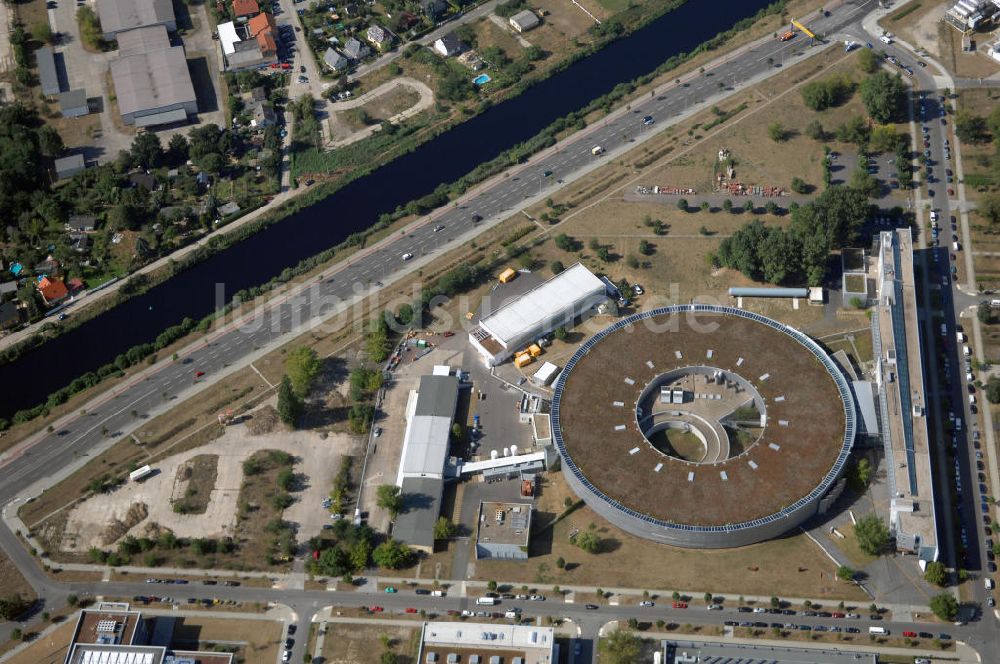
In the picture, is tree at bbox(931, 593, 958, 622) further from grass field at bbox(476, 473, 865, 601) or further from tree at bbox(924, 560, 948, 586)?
grass field at bbox(476, 473, 865, 601)

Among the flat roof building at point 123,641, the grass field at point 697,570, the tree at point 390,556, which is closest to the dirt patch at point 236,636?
the flat roof building at point 123,641

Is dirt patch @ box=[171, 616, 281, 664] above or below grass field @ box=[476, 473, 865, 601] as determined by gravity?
below

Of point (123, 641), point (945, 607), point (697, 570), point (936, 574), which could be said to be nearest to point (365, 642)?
point (123, 641)

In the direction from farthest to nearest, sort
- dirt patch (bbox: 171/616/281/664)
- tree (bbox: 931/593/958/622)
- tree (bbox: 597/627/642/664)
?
dirt patch (bbox: 171/616/281/664) < tree (bbox: 931/593/958/622) < tree (bbox: 597/627/642/664)

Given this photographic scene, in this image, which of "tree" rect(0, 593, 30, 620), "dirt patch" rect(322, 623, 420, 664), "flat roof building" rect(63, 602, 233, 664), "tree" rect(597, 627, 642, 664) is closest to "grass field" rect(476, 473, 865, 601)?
"tree" rect(597, 627, 642, 664)

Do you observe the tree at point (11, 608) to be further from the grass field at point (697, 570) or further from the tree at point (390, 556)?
the grass field at point (697, 570)

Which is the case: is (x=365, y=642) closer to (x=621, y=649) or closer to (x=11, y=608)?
(x=621, y=649)
